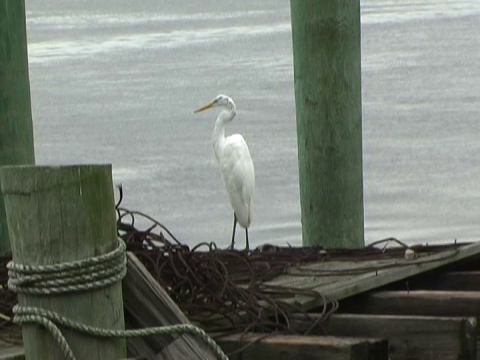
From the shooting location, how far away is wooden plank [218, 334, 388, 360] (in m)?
4.52

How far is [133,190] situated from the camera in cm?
1355

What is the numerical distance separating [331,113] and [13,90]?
75.0 inches

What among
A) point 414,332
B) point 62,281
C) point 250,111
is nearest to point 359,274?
point 414,332

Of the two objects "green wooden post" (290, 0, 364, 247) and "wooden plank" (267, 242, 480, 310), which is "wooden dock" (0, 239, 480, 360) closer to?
"wooden plank" (267, 242, 480, 310)

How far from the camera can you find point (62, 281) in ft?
12.2

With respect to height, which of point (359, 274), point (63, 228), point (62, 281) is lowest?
point (359, 274)

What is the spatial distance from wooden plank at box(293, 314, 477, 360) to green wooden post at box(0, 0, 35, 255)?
2.23 metres

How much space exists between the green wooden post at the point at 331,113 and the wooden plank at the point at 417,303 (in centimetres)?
214

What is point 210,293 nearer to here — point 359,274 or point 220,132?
point 359,274

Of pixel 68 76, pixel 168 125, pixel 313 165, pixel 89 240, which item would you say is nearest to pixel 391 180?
pixel 168 125

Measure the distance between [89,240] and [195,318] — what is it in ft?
4.51

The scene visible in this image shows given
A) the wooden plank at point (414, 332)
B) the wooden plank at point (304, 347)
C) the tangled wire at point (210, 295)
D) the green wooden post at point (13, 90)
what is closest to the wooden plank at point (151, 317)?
the wooden plank at point (304, 347)

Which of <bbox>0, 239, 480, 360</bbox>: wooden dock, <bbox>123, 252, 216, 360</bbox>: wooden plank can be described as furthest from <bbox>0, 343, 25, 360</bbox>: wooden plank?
<bbox>123, 252, 216, 360</bbox>: wooden plank

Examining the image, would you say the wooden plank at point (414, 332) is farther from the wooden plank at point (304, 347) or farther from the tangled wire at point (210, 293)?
the wooden plank at point (304, 347)
